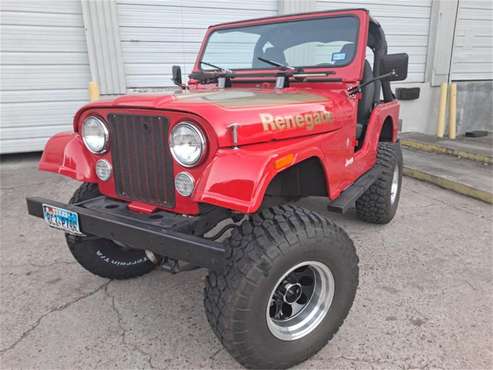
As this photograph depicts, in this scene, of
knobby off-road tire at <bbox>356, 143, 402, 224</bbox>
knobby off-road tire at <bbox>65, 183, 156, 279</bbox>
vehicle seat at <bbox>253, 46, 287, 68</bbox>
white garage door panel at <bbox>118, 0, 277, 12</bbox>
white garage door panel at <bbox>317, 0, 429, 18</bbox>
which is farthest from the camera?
white garage door panel at <bbox>317, 0, 429, 18</bbox>

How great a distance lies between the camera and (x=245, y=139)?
174 cm

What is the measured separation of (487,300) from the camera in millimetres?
2453

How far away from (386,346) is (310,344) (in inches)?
17.1

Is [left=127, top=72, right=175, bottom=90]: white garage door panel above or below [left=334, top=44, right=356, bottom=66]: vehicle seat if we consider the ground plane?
below

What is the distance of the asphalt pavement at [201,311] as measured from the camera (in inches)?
78.0

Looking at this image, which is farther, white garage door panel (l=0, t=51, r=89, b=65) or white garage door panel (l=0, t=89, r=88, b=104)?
white garage door panel (l=0, t=89, r=88, b=104)

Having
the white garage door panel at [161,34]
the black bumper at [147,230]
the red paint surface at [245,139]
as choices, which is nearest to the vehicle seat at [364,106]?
the red paint surface at [245,139]

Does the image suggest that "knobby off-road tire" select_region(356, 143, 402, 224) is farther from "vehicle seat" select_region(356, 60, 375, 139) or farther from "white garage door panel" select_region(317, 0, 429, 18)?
"white garage door panel" select_region(317, 0, 429, 18)

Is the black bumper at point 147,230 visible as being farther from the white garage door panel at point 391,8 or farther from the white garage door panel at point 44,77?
the white garage door panel at point 391,8

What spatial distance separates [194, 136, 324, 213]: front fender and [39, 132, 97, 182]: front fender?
2.79 ft

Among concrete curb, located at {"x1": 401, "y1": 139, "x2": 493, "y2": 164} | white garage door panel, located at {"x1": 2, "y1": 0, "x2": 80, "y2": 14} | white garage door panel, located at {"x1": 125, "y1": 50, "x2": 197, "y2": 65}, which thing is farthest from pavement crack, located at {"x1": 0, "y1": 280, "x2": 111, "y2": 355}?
concrete curb, located at {"x1": 401, "y1": 139, "x2": 493, "y2": 164}

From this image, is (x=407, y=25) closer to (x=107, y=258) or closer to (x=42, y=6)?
(x=42, y=6)

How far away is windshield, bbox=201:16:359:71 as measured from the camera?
2.85m

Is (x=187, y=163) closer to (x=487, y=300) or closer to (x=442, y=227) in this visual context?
(x=487, y=300)
